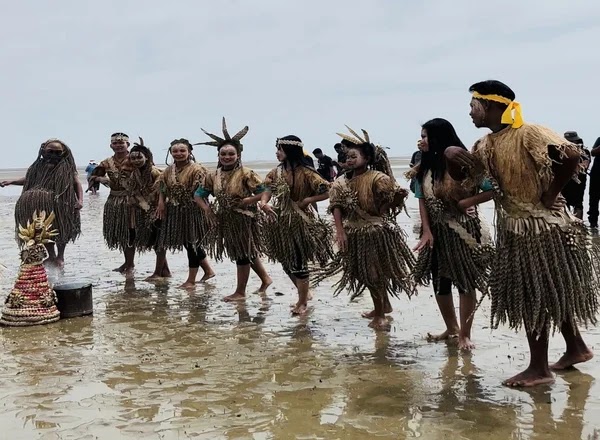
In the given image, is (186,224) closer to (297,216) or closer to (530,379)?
(297,216)

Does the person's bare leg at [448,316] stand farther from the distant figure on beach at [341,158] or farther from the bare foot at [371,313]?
the distant figure on beach at [341,158]

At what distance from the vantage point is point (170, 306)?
7.12 meters

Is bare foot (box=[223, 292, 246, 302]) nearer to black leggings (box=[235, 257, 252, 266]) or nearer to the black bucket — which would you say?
black leggings (box=[235, 257, 252, 266])

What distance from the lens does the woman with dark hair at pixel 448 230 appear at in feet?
17.0

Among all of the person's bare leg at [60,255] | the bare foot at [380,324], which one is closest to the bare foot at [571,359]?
the bare foot at [380,324]

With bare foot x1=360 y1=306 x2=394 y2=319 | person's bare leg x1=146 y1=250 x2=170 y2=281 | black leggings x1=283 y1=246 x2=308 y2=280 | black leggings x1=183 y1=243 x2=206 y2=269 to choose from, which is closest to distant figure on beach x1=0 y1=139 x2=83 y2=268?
person's bare leg x1=146 y1=250 x2=170 y2=281

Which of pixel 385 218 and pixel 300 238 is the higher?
pixel 385 218

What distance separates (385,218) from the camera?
5.89m

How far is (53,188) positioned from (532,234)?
6.08 metres

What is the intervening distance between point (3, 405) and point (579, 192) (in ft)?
33.0

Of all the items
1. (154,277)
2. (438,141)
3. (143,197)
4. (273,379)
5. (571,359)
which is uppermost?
(438,141)

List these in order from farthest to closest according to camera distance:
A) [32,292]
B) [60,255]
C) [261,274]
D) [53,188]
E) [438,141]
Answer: [60,255] → [53,188] → [261,274] → [32,292] → [438,141]

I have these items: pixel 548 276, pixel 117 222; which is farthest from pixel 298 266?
pixel 117 222

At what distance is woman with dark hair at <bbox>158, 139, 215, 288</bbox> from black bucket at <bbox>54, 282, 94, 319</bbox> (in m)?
1.70
